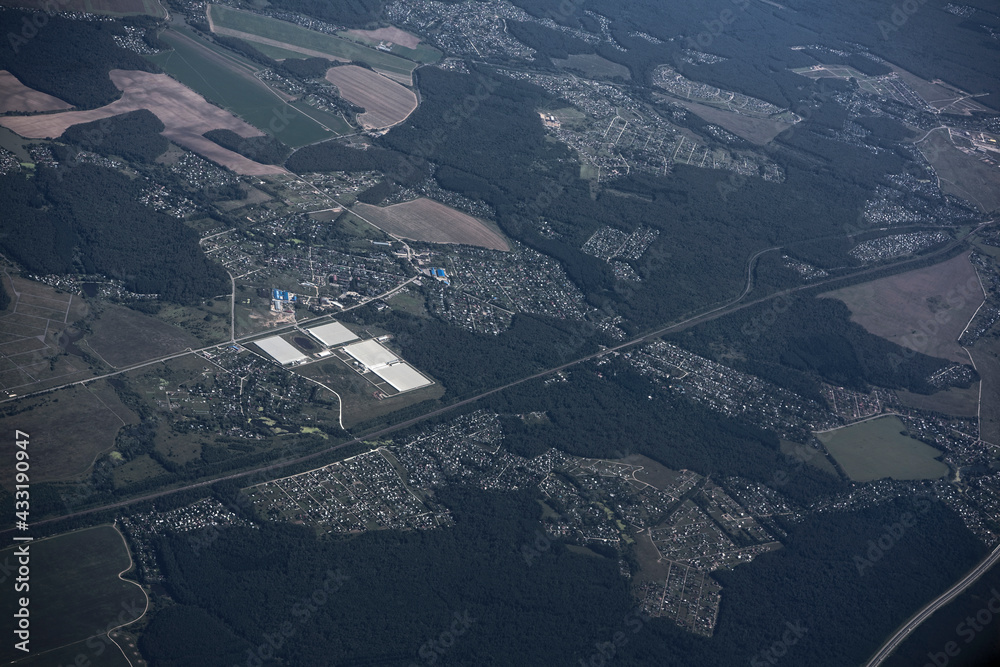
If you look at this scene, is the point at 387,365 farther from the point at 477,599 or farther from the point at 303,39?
the point at 303,39

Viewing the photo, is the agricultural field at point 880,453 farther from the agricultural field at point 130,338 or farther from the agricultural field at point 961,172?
the agricultural field at point 961,172

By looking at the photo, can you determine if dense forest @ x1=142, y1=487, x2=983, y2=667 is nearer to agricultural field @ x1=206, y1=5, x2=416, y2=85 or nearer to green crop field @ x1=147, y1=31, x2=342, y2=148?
green crop field @ x1=147, y1=31, x2=342, y2=148

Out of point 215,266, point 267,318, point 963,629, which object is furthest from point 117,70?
point 963,629

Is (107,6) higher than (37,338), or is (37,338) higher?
(107,6)

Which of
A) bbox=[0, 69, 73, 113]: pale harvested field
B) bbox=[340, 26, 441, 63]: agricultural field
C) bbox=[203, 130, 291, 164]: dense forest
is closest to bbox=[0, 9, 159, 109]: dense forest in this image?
bbox=[0, 69, 73, 113]: pale harvested field

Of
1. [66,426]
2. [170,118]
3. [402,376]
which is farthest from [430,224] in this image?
[66,426]

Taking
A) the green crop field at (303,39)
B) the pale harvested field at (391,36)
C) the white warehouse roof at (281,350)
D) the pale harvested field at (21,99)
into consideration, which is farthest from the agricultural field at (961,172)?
the pale harvested field at (21,99)
